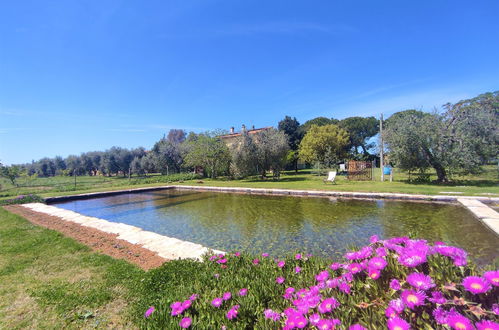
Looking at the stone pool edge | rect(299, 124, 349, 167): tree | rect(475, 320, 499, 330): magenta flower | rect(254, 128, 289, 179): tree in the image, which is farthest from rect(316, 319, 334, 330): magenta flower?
rect(299, 124, 349, 167): tree

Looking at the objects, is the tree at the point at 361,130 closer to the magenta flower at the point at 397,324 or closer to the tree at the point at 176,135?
the tree at the point at 176,135

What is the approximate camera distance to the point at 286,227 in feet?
20.3

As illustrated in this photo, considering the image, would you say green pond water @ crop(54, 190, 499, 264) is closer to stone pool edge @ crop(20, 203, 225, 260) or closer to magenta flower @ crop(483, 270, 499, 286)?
stone pool edge @ crop(20, 203, 225, 260)

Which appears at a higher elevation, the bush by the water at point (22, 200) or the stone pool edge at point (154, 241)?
the bush by the water at point (22, 200)

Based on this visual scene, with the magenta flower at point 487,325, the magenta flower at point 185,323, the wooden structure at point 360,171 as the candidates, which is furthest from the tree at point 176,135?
the magenta flower at point 487,325

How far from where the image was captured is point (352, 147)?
133 ft

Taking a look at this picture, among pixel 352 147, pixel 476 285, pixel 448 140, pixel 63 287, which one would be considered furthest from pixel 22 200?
pixel 352 147

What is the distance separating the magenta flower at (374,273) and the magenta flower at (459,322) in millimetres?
354

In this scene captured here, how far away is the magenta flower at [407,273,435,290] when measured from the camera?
1.09 meters

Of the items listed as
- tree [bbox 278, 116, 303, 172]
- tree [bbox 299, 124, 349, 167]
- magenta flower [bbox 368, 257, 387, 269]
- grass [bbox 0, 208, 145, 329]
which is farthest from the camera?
tree [bbox 278, 116, 303, 172]

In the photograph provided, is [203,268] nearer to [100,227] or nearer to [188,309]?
[188,309]

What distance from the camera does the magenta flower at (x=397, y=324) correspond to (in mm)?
977

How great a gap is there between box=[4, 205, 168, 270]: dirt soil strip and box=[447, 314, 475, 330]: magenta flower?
3512mm

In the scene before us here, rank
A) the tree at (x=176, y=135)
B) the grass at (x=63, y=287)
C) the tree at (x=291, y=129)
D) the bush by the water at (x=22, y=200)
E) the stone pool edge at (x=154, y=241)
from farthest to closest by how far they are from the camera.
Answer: the tree at (x=176, y=135), the tree at (x=291, y=129), the bush by the water at (x=22, y=200), the stone pool edge at (x=154, y=241), the grass at (x=63, y=287)
